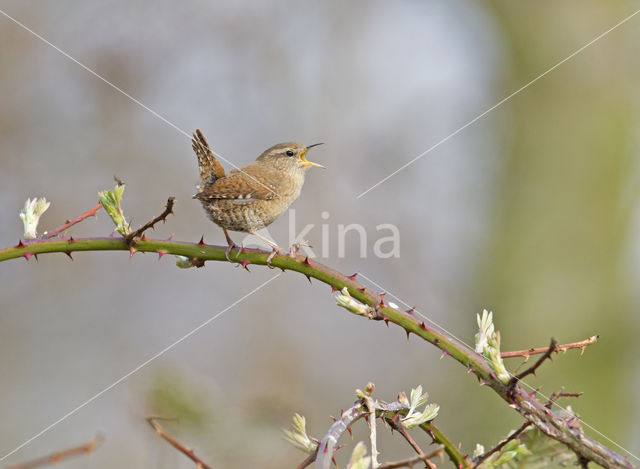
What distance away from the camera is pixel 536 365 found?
1162mm

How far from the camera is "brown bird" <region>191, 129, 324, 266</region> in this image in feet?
11.0

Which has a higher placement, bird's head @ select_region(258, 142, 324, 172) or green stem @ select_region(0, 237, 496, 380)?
bird's head @ select_region(258, 142, 324, 172)

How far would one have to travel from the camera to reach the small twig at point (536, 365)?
3.64ft

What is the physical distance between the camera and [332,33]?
7152 mm

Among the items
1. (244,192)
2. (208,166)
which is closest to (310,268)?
(244,192)

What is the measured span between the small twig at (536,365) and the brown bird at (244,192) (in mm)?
1865

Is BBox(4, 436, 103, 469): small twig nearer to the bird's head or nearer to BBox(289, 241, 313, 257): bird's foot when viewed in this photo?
BBox(289, 241, 313, 257): bird's foot

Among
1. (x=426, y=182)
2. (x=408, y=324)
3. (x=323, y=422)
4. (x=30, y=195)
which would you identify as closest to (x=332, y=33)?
(x=426, y=182)

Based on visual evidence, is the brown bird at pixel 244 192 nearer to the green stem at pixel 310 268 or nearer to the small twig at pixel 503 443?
the green stem at pixel 310 268

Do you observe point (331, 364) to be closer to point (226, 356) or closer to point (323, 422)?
point (323, 422)

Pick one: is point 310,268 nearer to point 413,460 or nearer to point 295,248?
point 295,248

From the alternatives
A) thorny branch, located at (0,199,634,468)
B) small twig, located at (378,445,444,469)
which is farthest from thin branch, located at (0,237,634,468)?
small twig, located at (378,445,444,469)

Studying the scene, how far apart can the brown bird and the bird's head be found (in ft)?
0.12

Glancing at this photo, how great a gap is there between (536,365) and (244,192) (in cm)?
248
